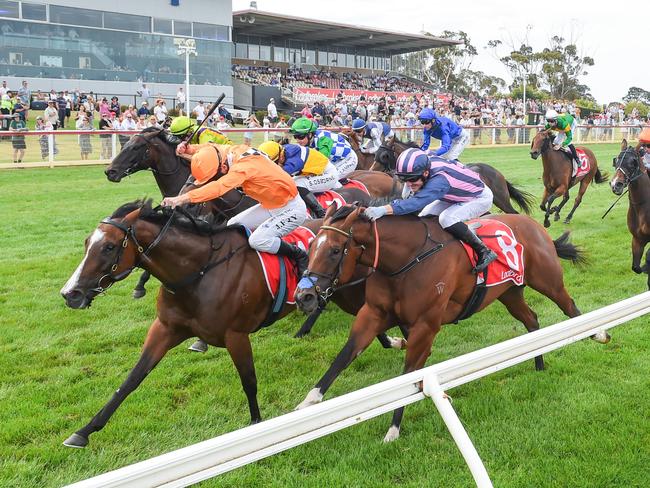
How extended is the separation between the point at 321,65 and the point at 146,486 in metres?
57.2

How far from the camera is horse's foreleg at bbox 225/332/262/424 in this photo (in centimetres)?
430

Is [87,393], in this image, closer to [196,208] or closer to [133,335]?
[133,335]

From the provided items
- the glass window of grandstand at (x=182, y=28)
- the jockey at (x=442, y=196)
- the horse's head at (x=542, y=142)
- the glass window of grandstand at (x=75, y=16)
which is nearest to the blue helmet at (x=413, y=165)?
the jockey at (x=442, y=196)

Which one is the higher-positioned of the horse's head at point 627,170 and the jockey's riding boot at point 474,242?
the horse's head at point 627,170

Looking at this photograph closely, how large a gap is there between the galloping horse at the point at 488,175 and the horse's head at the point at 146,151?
3.52 m

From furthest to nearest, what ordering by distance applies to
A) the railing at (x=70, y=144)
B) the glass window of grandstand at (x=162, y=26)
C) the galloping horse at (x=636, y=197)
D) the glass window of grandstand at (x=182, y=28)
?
the glass window of grandstand at (x=182, y=28), the glass window of grandstand at (x=162, y=26), the railing at (x=70, y=144), the galloping horse at (x=636, y=197)

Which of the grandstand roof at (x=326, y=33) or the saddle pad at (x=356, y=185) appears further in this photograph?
the grandstand roof at (x=326, y=33)

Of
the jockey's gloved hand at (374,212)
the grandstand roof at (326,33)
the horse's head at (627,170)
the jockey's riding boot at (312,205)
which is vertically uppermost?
the grandstand roof at (326,33)

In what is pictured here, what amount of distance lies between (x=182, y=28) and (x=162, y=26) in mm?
1250

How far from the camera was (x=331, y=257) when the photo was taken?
3988 mm

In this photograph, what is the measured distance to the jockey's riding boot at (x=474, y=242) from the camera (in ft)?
15.4

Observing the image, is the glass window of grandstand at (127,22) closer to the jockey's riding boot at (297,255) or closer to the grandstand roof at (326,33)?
the grandstand roof at (326,33)

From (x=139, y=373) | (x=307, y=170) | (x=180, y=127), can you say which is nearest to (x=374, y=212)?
(x=139, y=373)

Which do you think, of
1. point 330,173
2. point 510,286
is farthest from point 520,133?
point 510,286
